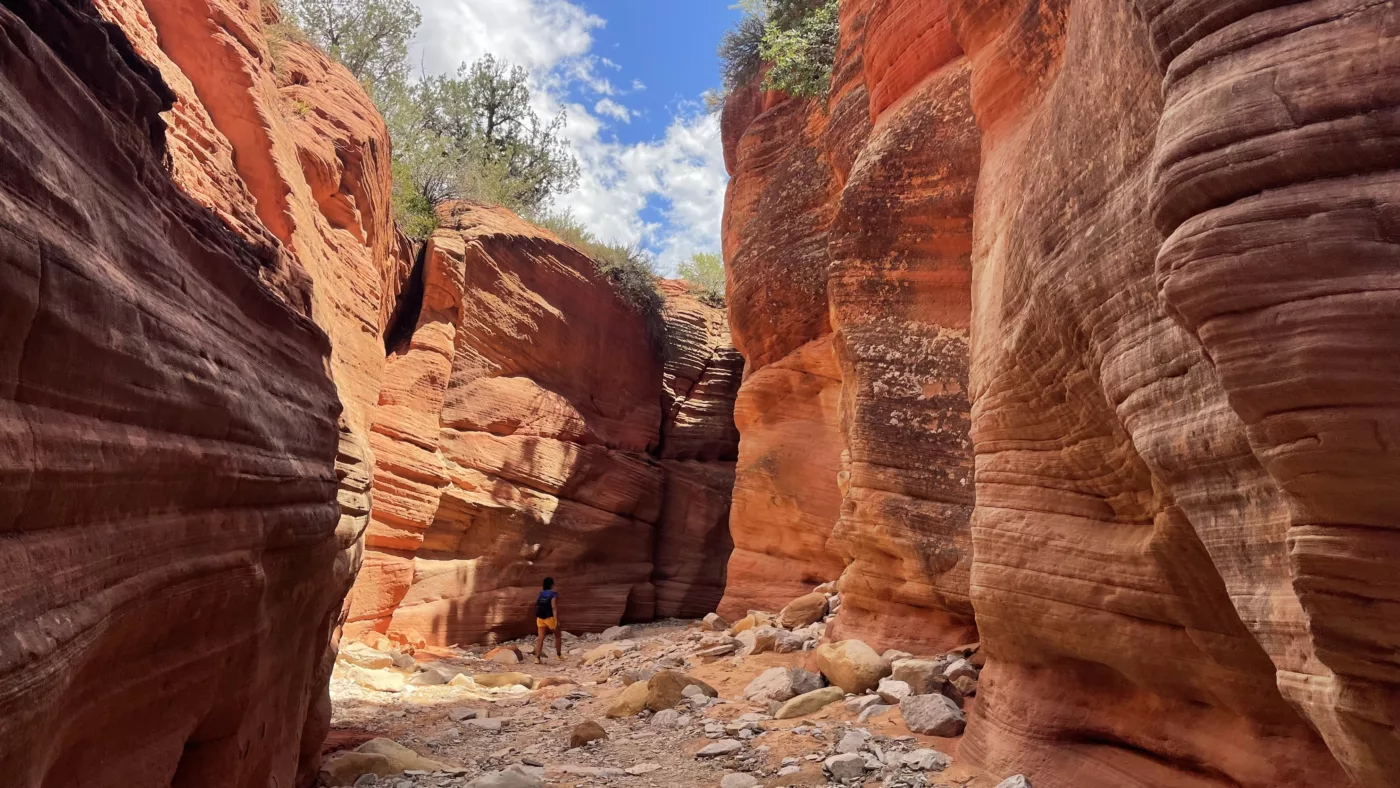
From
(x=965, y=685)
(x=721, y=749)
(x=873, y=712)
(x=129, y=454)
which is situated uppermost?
(x=129, y=454)

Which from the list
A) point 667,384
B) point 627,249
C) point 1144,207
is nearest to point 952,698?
point 1144,207

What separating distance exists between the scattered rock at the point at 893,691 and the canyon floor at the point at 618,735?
0.18 meters

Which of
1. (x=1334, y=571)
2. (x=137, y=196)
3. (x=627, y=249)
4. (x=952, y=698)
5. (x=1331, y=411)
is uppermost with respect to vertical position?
(x=627, y=249)

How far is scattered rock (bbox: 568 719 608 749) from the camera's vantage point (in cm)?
670

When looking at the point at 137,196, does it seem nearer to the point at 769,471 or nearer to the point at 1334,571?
the point at 1334,571

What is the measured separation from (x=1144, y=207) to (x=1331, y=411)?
154cm

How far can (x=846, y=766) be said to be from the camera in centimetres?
523

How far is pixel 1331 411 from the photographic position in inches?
94.2

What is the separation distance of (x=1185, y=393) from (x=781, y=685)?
499cm

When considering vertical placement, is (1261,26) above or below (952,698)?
above

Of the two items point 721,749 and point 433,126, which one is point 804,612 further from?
point 433,126

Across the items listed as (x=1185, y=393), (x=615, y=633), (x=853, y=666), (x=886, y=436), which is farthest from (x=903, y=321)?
(x=615, y=633)

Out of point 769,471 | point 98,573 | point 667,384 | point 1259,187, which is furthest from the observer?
point 667,384

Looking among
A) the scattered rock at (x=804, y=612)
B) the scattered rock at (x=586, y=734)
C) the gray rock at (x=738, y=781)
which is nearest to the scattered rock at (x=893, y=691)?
the gray rock at (x=738, y=781)
